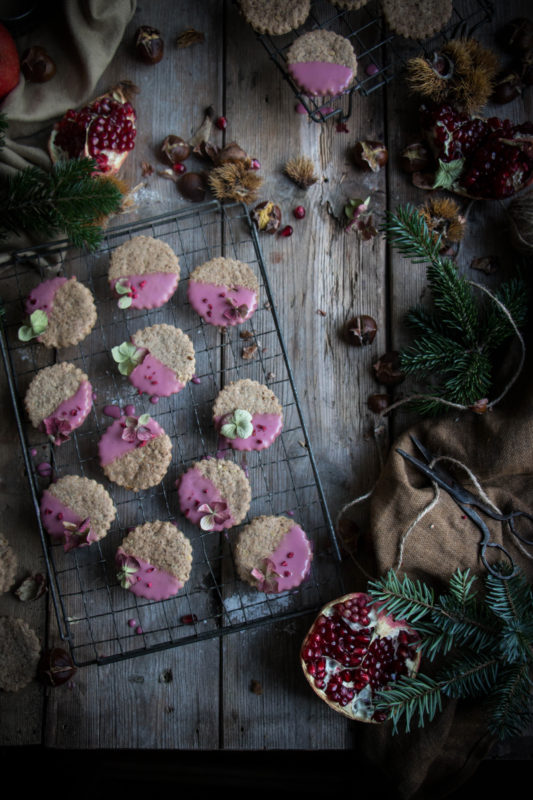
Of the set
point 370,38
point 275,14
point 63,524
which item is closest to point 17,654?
point 63,524

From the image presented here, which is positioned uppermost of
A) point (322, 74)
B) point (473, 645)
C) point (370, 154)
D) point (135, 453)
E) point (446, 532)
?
point (322, 74)

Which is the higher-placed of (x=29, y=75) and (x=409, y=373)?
(x=29, y=75)

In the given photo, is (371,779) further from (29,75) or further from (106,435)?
(29,75)

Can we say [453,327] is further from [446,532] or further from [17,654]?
[17,654]

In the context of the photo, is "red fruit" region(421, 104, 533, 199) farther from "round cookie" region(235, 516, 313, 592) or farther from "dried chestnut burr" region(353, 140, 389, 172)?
"round cookie" region(235, 516, 313, 592)

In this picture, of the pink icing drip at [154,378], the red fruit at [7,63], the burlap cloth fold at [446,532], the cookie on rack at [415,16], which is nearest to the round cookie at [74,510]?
the pink icing drip at [154,378]

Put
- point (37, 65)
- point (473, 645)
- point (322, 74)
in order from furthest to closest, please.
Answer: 1. point (37, 65)
2. point (322, 74)
3. point (473, 645)

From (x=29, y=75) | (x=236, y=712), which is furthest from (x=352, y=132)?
(x=236, y=712)
